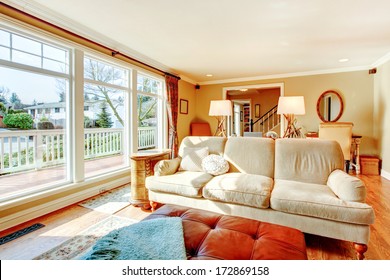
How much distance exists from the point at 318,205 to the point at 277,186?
16.2 inches

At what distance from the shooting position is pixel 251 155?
8.23 ft

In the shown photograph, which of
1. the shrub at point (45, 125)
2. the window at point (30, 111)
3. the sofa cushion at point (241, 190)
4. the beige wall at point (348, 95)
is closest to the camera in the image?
the sofa cushion at point (241, 190)

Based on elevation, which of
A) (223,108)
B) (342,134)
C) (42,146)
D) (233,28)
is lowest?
(42,146)

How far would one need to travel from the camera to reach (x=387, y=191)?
3.17 meters

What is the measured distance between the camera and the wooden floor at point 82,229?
1678 mm

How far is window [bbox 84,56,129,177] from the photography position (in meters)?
3.17

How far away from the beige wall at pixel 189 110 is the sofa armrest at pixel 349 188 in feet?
12.7

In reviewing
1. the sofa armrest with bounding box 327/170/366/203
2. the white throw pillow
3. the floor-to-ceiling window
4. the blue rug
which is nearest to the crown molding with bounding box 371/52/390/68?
the sofa armrest with bounding box 327/170/366/203

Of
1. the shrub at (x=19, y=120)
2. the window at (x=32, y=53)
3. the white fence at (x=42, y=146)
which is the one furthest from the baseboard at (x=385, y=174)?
the shrub at (x=19, y=120)

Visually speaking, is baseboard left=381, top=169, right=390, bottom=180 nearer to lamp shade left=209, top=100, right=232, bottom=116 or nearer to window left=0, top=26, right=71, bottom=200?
lamp shade left=209, top=100, right=232, bottom=116

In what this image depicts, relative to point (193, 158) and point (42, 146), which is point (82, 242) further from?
point (42, 146)

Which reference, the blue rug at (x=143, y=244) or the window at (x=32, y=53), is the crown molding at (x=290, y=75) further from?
the blue rug at (x=143, y=244)

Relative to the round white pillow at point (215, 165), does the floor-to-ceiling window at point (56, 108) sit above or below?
above

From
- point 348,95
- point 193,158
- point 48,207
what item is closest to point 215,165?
point 193,158
